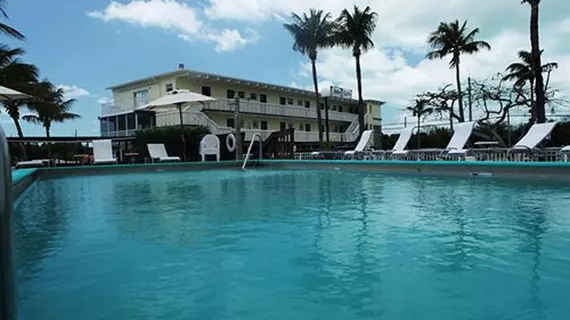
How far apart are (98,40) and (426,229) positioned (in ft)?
66.0

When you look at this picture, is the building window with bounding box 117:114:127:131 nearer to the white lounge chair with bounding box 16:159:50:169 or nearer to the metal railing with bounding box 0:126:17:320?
the white lounge chair with bounding box 16:159:50:169

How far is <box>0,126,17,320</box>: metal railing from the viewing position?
877 mm

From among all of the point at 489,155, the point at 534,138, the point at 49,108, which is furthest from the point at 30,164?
the point at 534,138

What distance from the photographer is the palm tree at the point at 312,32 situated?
2459cm

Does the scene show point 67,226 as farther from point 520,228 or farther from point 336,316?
point 520,228

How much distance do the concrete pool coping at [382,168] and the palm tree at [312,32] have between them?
34.2 ft

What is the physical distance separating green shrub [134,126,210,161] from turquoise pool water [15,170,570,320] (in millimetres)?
14226

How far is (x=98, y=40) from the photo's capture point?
19.9m

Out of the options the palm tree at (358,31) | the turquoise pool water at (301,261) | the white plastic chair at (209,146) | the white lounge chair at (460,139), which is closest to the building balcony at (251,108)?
the white plastic chair at (209,146)

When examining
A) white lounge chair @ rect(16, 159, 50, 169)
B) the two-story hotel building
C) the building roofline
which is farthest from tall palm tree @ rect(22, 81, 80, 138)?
white lounge chair @ rect(16, 159, 50, 169)

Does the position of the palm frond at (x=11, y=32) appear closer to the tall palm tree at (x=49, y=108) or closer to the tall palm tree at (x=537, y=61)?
the tall palm tree at (x=49, y=108)

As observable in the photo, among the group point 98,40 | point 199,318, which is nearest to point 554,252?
point 199,318

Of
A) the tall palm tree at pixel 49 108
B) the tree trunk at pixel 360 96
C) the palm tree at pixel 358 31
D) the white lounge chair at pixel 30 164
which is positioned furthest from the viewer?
the palm tree at pixel 358 31

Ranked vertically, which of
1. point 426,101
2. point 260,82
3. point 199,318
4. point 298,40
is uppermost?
point 298,40
